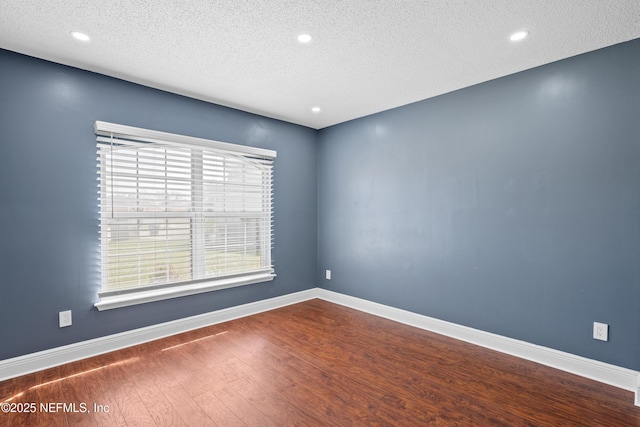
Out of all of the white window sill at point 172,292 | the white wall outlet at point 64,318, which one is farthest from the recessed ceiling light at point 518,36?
the white wall outlet at point 64,318

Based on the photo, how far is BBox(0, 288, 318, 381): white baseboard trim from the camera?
2.41m

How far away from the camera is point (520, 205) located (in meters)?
2.76

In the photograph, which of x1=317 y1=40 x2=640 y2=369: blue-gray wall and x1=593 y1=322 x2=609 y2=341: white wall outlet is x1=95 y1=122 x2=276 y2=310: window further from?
x1=593 y1=322 x2=609 y2=341: white wall outlet

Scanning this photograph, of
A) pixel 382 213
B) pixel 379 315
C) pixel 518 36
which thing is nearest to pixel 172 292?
pixel 379 315

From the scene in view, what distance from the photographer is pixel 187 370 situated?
8.16ft

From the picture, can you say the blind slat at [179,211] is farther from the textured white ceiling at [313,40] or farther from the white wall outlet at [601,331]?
the white wall outlet at [601,331]

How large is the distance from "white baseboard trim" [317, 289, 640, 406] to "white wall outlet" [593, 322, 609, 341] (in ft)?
0.63

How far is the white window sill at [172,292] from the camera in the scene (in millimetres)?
2803

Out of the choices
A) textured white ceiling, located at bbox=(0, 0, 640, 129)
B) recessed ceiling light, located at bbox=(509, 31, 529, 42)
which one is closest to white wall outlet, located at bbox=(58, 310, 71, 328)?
textured white ceiling, located at bbox=(0, 0, 640, 129)

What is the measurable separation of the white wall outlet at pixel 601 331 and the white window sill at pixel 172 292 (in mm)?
3232

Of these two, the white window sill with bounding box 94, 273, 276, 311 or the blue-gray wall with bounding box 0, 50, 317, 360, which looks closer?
the blue-gray wall with bounding box 0, 50, 317, 360

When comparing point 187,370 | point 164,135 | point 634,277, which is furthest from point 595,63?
point 187,370

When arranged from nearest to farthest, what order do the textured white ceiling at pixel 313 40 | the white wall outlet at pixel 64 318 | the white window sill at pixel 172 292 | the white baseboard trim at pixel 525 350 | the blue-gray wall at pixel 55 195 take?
the textured white ceiling at pixel 313 40 → the white baseboard trim at pixel 525 350 → the blue-gray wall at pixel 55 195 → the white wall outlet at pixel 64 318 → the white window sill at pixel 172 292

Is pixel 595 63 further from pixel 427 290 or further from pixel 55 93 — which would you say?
pixel 55 93
